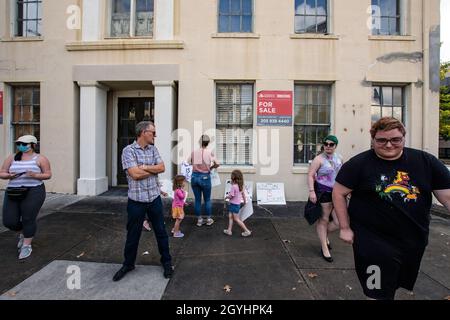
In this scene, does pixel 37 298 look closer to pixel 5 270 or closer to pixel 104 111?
pixel 5 270

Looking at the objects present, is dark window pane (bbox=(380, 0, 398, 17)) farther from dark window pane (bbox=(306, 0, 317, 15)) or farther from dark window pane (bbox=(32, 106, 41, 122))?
dark window pane (bbox=(32, 106, 41, 122))

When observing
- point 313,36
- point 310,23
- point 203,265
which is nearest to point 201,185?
point 203,265

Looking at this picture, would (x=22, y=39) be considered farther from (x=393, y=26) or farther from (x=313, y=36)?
(x=393, y=26)

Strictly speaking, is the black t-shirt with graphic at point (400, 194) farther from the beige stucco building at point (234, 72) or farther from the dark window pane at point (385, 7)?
the dark window pane at point (385, 7)

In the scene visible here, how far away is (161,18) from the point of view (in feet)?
23.6

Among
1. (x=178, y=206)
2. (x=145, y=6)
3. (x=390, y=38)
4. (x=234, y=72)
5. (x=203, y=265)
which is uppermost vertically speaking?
(x=145, y=6)

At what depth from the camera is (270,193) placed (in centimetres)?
706

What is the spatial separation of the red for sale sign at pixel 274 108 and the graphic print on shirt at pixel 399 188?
5336 millimetres

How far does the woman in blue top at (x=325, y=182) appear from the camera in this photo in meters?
3.62

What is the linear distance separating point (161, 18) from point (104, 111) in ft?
10.9

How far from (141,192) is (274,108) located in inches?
203

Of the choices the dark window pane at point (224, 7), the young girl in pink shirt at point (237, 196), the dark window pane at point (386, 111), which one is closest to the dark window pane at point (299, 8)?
the dark window pane at point (224, 7)

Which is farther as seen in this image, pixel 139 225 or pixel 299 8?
pixel 299 8
